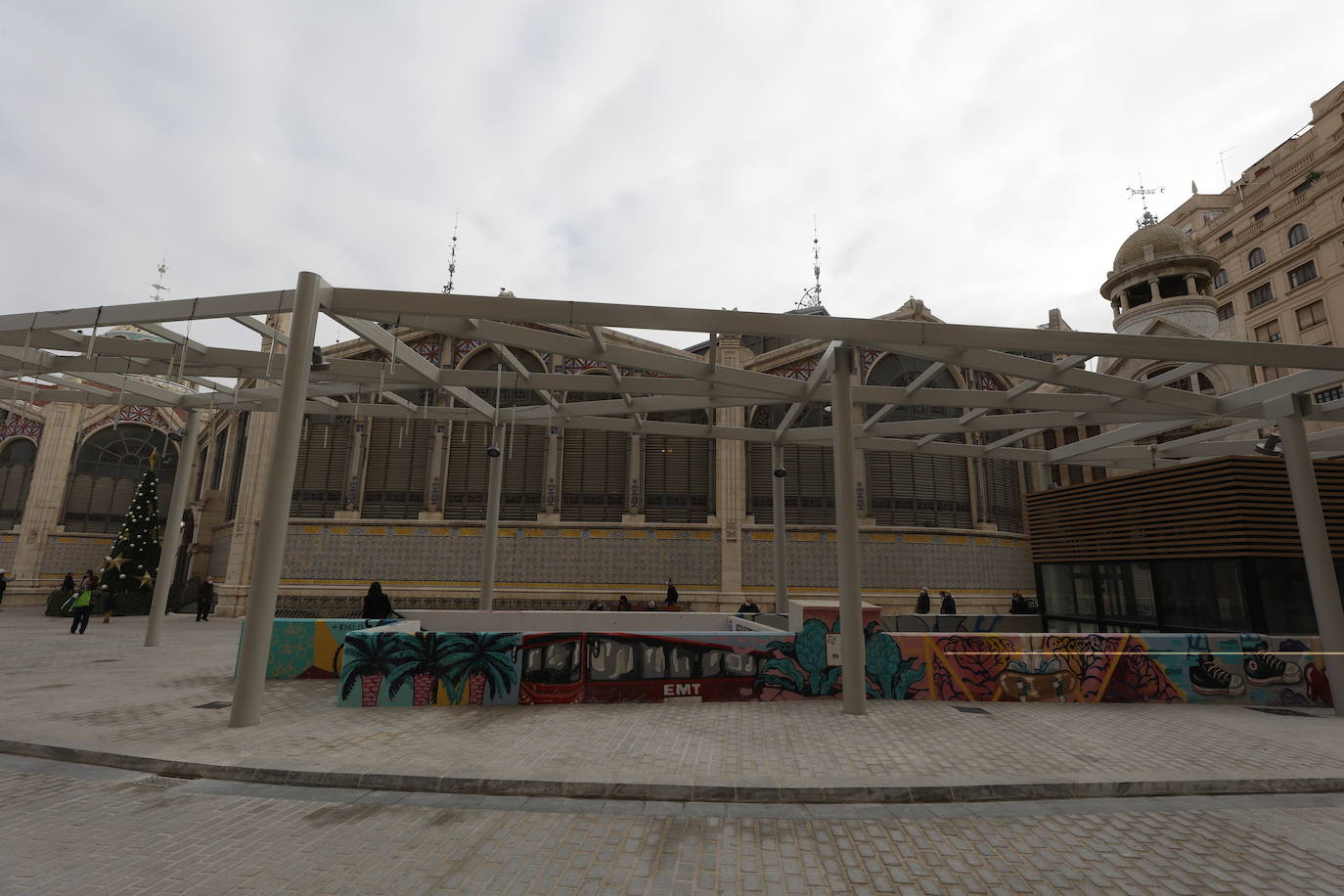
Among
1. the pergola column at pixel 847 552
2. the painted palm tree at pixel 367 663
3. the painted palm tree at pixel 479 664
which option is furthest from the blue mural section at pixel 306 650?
the pergola column at pixel 847 552

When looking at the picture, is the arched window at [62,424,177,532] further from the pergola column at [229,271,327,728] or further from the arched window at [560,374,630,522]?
the pergola column at [229,271,327,728]

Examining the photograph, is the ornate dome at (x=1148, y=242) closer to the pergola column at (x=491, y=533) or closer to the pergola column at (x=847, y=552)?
the pergola column at (x=847, y=552)

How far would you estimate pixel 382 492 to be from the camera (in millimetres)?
24812

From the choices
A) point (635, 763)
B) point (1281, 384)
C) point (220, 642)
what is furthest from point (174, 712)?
point (1281, 384)

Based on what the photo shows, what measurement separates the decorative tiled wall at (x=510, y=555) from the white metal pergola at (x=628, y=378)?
7774 millimetres

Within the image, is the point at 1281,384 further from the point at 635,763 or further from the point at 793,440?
the point at 635,763

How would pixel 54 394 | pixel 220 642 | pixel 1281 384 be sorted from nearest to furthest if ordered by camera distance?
pixel 1281 384, pixel 54 394, pixel 220 642

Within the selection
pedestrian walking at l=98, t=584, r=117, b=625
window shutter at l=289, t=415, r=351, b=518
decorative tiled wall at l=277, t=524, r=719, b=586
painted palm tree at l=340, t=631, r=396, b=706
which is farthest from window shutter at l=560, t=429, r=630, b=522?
pedestrian walking at l=98, t=584, r=117, b=625

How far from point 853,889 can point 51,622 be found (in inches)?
1212

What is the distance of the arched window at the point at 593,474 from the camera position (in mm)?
24578

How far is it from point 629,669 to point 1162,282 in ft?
120

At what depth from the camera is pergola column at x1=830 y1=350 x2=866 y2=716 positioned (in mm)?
9617

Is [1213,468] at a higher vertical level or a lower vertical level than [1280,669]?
higher

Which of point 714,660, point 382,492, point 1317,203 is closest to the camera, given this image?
point 714,660
